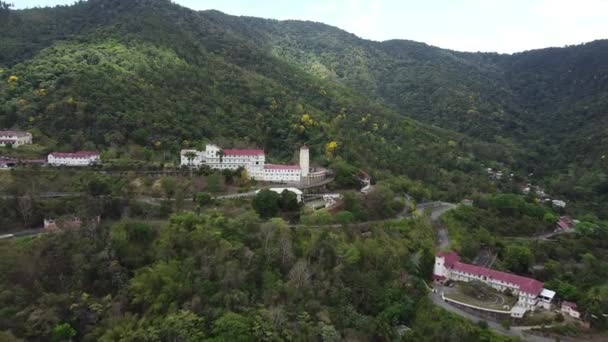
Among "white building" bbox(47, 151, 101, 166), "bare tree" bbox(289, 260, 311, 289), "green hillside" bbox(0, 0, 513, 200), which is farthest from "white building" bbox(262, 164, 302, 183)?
"white building" bbox(47, 151, 101, 166)

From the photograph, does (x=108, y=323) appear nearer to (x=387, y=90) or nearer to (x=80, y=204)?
(x=80, y=204)

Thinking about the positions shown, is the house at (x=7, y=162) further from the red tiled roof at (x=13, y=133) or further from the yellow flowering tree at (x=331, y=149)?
the yellow flowering tree at (x=331, y=149)

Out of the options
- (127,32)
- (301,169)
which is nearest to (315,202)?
(301,169)

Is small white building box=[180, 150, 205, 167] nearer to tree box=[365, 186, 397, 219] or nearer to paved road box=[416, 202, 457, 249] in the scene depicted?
tree box=[365, 186, 397, 219]

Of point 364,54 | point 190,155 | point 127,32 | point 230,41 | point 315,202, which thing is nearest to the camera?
point 315,202

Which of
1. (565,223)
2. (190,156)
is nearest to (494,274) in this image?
(565,223)

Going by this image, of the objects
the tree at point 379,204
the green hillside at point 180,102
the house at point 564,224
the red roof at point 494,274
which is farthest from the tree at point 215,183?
the house at point 564,224
